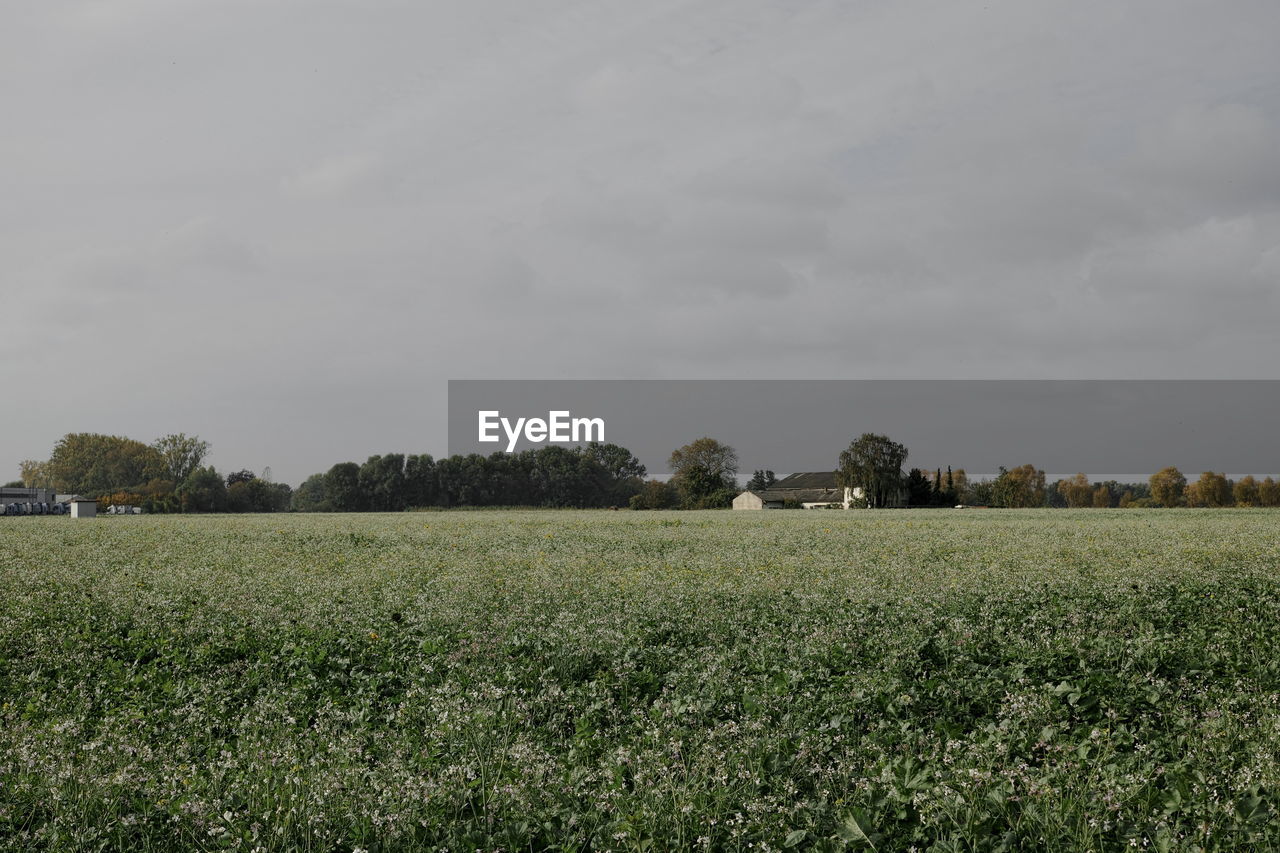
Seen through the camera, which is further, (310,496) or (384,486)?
(310,496)

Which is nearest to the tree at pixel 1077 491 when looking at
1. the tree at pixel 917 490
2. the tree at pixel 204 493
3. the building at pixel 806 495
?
the building at pixel 806 495

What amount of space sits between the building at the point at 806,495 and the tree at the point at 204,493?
244 ft

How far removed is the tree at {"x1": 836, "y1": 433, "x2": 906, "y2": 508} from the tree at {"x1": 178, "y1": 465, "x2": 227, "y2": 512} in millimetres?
88787

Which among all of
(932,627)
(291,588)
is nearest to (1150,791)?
(932,627)

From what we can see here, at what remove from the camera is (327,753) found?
7.32m

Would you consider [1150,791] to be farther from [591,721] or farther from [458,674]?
[458,674]

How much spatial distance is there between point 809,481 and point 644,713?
168761 mm

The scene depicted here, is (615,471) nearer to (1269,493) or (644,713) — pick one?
(1269,493)

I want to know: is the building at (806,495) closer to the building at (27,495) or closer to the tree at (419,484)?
the tree at (419,484)

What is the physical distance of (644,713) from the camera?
833 centimetres

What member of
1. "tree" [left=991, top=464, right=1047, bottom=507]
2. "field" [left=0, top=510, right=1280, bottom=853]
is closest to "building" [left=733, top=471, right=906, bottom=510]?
"tree" [left=991, top=464, right=1047, bottom=507]

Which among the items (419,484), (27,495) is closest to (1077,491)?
(419,484)

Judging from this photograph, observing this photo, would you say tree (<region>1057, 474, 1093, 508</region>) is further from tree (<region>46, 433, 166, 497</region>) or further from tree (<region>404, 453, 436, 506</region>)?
tree (<region>46, 433, 166, 497</region>)

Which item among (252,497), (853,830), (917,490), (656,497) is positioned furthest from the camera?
(656,497)
